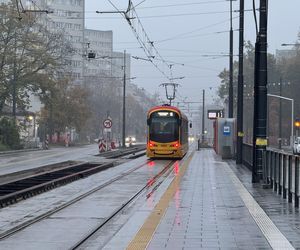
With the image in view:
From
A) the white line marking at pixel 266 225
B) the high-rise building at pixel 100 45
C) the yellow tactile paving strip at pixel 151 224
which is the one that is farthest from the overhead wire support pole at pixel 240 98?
the high-rise building at pixel 100 45

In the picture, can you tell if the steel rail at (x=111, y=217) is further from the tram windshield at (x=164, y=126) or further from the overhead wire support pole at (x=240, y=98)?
the tram windshield at (x=164, y=126)

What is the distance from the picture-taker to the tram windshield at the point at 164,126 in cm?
3812

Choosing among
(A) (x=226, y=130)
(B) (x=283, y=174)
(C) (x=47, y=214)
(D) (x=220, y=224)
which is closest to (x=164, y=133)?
(A) (x=226, y=130)

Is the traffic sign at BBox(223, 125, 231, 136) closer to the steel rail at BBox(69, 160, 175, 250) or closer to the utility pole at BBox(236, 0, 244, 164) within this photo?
the utility pole at BBox(236, 0, 244, 164)


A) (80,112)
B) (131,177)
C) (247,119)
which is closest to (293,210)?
(131,177)

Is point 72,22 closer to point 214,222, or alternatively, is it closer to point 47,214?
point 47,214

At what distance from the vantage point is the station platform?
381 inches

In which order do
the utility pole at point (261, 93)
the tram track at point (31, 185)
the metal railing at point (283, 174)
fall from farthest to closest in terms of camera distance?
the utility pole at point (261, 93) < the tram track at point (31, 185) < the metal railing at point (283, 174)

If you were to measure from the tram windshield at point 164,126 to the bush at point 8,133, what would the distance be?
24.8m

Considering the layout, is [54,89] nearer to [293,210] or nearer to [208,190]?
[208,190]

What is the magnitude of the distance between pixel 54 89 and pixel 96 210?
167 feet

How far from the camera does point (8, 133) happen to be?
196 feet

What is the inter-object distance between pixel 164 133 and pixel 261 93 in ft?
59.9

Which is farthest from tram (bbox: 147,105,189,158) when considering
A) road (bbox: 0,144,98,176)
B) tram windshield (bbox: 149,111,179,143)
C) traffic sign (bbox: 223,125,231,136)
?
road (bbox: 0,144,98,176)
